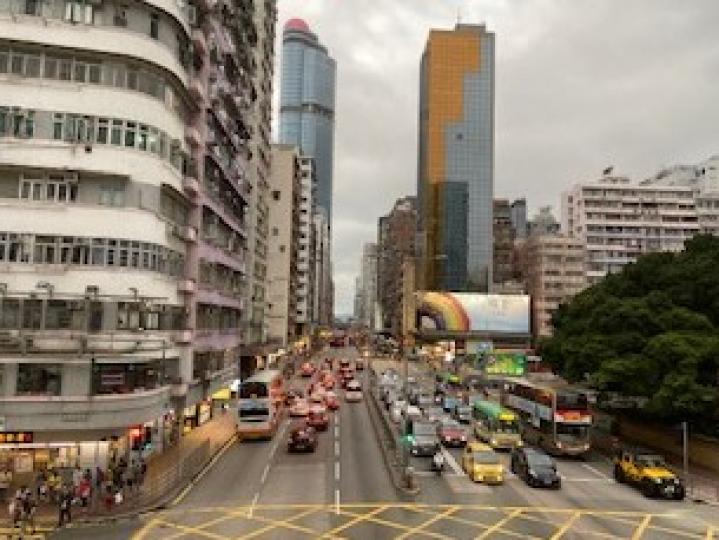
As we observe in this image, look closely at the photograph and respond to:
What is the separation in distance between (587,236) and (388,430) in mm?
131705

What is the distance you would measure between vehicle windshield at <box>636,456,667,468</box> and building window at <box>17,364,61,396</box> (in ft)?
98.9

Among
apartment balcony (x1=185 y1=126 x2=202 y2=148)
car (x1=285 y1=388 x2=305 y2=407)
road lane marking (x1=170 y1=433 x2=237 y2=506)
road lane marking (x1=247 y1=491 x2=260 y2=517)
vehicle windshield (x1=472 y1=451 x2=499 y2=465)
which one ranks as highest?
apartment balcony (x1=185 y1=126 x2=202 y2=148)

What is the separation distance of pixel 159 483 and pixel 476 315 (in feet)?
374

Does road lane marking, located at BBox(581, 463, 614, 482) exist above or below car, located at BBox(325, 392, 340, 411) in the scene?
below

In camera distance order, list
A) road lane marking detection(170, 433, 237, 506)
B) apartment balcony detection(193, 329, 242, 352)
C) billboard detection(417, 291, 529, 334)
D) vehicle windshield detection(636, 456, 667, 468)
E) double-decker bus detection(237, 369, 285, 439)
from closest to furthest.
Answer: road lane marking detection(170, 433, 237, 506), vehicle windshield detection(636, 456, 667, 468), apartment balcony detection(193, 329, 242, 352), double-decker bus detection(237, 369, 285, 439), billboard detection(417, 291, 529, 334)

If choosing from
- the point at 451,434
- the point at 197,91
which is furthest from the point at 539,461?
the point at 197,91

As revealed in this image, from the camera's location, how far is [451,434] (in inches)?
2141

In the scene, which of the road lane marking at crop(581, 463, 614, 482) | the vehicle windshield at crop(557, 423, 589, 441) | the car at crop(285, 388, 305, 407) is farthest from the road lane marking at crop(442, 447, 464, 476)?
the car at crop(285, 388, 305, 407)

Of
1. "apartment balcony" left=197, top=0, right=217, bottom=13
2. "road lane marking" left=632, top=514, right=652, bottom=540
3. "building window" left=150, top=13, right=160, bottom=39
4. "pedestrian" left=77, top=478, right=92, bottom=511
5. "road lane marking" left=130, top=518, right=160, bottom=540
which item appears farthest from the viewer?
"apartment balcony" left=197, top=0, right=217, bottom=13

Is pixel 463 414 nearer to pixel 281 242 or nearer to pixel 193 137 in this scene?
pixel 193 137

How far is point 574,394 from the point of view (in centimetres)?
4912

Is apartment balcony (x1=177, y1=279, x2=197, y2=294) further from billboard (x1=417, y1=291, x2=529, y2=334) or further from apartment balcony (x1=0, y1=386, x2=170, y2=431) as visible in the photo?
billboard (x1=417, y1=291, x2=529, y2=334)

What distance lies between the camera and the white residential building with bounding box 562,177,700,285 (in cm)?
17212

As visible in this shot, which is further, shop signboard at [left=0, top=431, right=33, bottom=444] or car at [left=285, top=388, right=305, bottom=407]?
car at [left=285, top=388, right=305, bottom=407]
